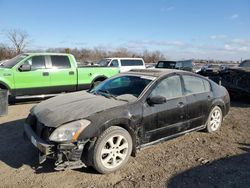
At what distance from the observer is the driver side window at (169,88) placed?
437 centimetres

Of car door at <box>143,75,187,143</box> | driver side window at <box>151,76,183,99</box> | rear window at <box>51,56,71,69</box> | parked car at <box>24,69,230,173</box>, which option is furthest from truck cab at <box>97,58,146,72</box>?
car door at <box>143,75,187,143</box>

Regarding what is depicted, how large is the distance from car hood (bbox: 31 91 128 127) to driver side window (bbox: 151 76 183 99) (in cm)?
75

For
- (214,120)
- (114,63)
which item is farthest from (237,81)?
(114,63)

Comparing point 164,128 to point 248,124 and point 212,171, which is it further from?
point 248,124

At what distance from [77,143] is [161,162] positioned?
1552mm

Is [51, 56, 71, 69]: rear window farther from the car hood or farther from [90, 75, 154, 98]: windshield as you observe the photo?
the car hood

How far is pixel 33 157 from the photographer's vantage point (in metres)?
4.09

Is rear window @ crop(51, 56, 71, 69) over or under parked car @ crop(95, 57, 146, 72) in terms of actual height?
over

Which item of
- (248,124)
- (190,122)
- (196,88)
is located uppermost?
(196,88)

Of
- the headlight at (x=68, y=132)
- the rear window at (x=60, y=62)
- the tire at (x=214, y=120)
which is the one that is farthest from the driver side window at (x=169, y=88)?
the rear window at (x=60, y=62)

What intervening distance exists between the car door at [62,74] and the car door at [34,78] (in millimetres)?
255

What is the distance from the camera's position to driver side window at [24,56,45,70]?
859cm

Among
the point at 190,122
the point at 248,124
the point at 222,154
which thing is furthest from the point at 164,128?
the point at 248,124

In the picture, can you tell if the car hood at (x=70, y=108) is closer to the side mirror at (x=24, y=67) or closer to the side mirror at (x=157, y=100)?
the side mirror at (x=157, y=100)
